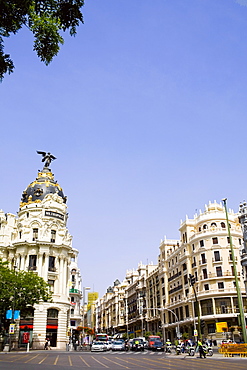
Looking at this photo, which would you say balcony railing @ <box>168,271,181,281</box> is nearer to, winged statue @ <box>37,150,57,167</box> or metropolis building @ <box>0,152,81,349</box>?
metropolis building @ <box>0,152,81,349</box>

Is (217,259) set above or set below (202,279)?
above

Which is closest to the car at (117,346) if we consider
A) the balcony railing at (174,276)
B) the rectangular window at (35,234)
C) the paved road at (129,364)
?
the rectangular window at (35,234)

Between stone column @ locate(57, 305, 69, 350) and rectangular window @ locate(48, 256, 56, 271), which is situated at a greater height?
rectangular window @ locate(48, 256, 56, 271)

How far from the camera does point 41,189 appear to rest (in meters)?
61.6

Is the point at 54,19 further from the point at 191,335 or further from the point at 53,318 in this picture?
the point at 191,335

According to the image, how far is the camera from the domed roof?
60875 millimetres

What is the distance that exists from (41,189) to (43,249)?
11.1 m

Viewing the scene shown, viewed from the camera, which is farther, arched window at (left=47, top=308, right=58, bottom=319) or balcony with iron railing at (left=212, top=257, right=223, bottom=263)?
balcony with iron railing at (left=212, top=257, right=223, bottom=263)

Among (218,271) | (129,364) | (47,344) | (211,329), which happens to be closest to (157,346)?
(211,329)

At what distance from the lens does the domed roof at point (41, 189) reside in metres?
60.9

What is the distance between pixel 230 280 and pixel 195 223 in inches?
501

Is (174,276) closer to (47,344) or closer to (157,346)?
(157,346)

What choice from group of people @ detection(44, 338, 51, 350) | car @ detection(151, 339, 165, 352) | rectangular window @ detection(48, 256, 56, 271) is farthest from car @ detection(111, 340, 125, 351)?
rectangular window @ detection(48, 256, 56, 271)

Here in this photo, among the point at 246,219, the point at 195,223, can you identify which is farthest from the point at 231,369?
the point at 195,223
